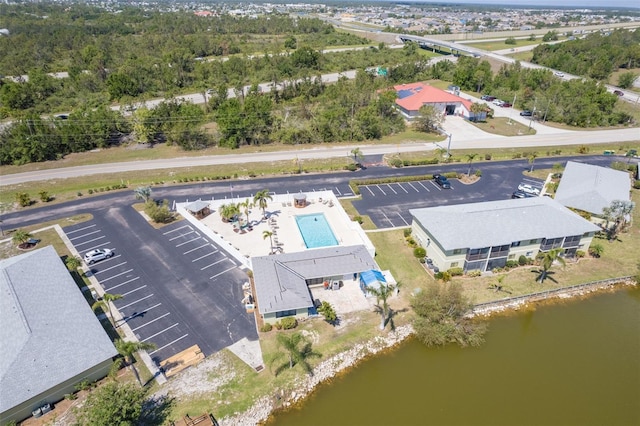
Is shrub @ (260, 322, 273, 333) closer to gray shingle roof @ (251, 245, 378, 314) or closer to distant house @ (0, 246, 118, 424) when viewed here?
gray shingle roof @ (251, 245, 378, 314)

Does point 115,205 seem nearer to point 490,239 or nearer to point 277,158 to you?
point 277,158

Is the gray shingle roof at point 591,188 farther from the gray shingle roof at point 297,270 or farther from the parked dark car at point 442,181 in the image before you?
the gray shingle roof at point 297,270

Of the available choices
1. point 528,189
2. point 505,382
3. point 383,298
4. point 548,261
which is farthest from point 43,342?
point 528,189

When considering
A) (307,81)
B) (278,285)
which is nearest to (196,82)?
(307,81)

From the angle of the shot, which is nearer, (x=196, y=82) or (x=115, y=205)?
(x=115, y=205)

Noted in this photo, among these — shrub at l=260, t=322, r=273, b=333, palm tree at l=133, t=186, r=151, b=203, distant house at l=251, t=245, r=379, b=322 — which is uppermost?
palm tree at l=133, t=186, r=151, b=203

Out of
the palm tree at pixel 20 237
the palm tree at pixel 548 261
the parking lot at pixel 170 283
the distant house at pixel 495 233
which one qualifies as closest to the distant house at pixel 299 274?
the parking lot at pixel 170 283

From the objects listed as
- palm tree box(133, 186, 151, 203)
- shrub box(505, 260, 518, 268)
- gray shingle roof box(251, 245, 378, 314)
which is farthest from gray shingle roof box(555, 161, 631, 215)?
palm tree box(133, 186, 151, 203)
